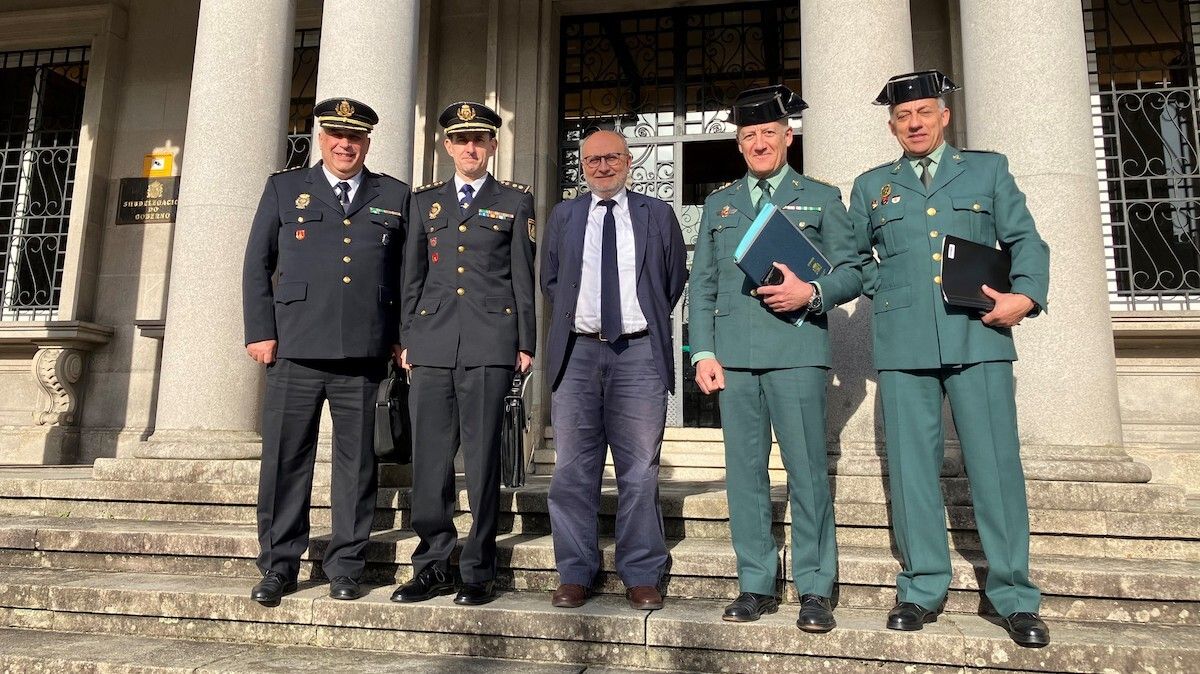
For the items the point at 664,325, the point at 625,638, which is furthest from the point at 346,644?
the point at 664,325

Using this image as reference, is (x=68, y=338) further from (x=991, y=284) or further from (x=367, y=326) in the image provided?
(x=991, y=284)

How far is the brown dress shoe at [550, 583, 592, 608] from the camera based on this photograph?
3805mm

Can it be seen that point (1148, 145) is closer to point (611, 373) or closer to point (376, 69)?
point (611, 373)

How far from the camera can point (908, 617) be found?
342 cm

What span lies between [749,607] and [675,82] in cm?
748

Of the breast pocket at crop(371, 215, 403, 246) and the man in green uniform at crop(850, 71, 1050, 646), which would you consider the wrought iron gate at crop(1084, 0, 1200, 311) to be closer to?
the man in green uniform at crop(850, 71, 1050, 646)

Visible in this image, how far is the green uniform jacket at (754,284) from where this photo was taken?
3.73 metres

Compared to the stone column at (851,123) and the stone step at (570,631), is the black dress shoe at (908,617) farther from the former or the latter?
the stone column at (851,123)

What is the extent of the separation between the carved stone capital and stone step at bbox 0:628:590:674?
692 cm

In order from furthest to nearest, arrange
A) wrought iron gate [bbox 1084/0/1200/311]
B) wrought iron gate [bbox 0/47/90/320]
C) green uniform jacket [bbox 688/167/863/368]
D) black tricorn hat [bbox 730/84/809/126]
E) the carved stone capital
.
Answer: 1. wrought iron gate [bbox 0/47/90/320]
2. the carved stone capital
3. wrought iron gate [bbox 1084/0/1200/311]
4. black tricorn hat [bbox 730/84/809/126]
5. green uniform jacket [bbox 688/167/863/368]

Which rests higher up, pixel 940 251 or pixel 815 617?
pixel 940 251

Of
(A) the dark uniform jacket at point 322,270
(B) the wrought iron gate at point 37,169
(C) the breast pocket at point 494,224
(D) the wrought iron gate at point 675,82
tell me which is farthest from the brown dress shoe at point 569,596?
(B) the wrought iron gate at point 37,169

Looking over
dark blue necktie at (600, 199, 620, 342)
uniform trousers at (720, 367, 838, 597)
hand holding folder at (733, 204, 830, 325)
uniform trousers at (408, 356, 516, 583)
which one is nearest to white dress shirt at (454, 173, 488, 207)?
dark blue necktie at (600, 199, 620, 342)

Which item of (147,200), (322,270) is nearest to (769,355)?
(322,270)
